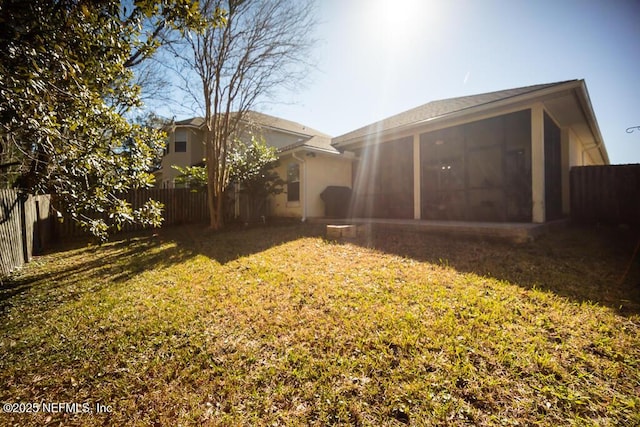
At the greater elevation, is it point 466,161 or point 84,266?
point 466,161

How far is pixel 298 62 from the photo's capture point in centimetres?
907

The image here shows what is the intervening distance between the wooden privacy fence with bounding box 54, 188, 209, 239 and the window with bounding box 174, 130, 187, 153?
7.44 metres

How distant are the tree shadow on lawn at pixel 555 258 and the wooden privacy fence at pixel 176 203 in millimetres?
8206

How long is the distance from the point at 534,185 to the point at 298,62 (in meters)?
8.22

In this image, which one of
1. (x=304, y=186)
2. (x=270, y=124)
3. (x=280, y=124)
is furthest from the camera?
(x=280, y=124)

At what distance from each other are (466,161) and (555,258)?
3.67 meters

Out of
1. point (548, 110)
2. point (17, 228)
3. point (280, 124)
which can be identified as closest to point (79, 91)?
point (17, 228)

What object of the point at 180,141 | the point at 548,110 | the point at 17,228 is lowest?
the point at 17,228

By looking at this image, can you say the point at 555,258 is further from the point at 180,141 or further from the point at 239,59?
the point at 180,141

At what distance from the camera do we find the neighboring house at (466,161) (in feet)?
20.3

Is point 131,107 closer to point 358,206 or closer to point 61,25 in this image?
point 61,25

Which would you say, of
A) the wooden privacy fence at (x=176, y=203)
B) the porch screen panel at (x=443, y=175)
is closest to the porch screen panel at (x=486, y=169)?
the porch screen panel at (x=443, y=175)

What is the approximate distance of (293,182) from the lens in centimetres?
1084

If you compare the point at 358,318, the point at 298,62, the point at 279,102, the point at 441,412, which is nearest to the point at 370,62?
the point at 298,62
